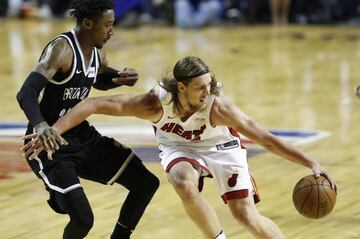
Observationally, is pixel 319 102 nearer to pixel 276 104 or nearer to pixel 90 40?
pixel 276 104

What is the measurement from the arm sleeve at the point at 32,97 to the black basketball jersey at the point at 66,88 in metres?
0.18

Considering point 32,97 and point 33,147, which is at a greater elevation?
point 32,97

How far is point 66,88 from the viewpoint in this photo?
17.6ft

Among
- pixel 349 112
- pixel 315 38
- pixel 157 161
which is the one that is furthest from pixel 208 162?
pixel 315 38

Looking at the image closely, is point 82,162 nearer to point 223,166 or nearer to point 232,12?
point 223,166

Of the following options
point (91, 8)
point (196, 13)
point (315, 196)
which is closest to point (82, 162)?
point (91, 8)

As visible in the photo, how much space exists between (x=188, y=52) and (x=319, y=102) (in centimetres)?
450

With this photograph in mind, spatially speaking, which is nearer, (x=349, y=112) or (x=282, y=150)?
(x=282, y=150)

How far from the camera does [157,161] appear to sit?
27.8 feet

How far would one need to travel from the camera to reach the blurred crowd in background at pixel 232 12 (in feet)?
62.2

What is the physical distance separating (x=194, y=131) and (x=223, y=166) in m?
0.27

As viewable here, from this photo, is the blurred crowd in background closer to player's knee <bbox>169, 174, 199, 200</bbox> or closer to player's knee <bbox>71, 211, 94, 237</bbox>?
player's knee <bbox>169, 174, 199, 200</bbox>

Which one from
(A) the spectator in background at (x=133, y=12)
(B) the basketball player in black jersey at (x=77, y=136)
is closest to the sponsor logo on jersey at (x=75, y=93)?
(B) the basketball player in black jersey at (x=77, y=136)

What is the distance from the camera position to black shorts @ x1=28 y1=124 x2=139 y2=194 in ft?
17.4
